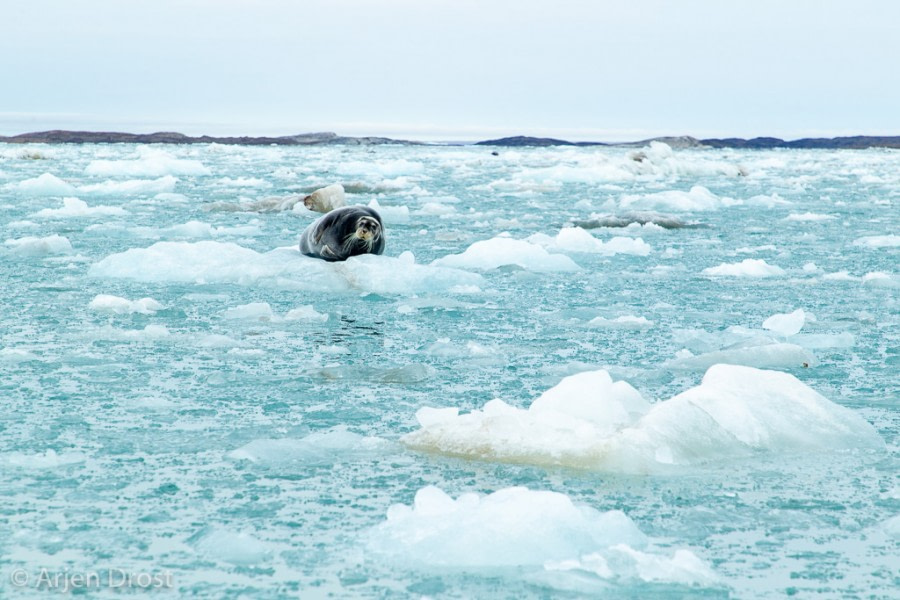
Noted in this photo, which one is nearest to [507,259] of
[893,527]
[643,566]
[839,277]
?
[839,277]

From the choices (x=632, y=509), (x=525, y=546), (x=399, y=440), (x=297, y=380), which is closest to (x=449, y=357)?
(x=297, y=380)

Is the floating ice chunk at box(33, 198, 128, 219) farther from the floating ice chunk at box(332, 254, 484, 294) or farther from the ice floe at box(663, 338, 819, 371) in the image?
the ice floe at box(663, 338, 819, 371)

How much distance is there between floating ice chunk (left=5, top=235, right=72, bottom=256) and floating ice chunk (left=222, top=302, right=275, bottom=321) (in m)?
3.38

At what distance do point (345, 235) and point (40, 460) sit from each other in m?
4.98

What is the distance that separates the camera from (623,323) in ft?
19.6

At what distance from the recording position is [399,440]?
3.63 metres

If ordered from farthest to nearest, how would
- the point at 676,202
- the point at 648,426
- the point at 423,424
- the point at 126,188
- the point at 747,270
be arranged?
1. the point at 126,188
2. the point at 676,202
3. the point at 747,270
4. the point at 423,424
5. the point at 648,426

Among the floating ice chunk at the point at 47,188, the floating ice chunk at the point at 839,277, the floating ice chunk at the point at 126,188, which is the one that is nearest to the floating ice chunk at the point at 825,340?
the floating ice chunk at the point at 839,277

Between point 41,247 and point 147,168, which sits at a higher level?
point 147,168

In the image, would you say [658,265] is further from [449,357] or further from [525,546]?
[525,546]

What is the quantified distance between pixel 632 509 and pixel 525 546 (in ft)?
1.69

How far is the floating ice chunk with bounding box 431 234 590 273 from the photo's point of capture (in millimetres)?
8438

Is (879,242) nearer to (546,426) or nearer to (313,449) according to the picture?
(546,426)

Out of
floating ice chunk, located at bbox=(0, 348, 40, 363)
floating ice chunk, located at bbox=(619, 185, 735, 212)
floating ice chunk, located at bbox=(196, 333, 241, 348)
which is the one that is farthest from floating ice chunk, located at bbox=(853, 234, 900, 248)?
floating ice chunk, located at bbox=(0, 348, 40, 363)
